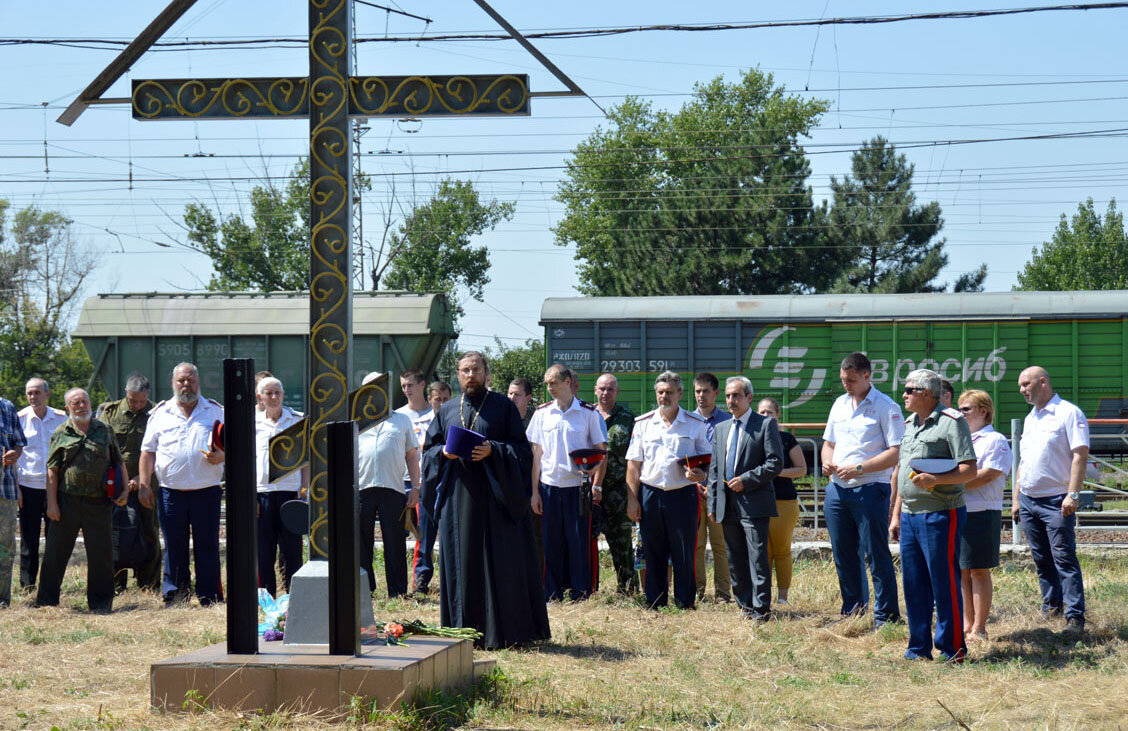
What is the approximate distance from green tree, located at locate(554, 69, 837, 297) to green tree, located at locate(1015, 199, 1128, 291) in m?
12.1

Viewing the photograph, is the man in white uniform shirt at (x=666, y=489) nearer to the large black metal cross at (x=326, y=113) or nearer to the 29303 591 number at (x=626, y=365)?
A: the large black metal cross at (x=326, y=113)

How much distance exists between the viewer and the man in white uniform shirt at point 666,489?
8938 mm

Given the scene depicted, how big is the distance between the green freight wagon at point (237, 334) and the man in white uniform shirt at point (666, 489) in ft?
34.8

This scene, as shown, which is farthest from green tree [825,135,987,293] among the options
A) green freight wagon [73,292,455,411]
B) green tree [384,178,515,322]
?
green freight wagon [73,292,455,411]

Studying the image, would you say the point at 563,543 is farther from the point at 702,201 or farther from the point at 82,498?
the point at 702,201

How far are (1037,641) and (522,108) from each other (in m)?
5.03

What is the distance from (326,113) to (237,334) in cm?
1483

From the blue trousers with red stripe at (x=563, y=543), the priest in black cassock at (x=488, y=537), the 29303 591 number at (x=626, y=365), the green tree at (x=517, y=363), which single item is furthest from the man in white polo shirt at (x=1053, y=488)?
the green tree at (x=517, y=363)

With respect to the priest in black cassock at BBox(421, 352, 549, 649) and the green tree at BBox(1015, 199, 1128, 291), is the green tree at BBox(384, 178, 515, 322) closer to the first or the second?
the green tree at BBox(1015, 199, 1128, 291)

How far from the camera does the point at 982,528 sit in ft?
24.6

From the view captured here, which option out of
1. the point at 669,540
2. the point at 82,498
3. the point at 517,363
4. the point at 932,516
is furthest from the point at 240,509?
the point at 517,363

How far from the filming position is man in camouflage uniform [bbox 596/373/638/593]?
9617mm

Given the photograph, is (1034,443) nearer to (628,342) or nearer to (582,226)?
(628,342)

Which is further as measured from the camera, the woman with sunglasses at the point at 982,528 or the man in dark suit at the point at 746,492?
the man in dark suit at the point at 746,492
